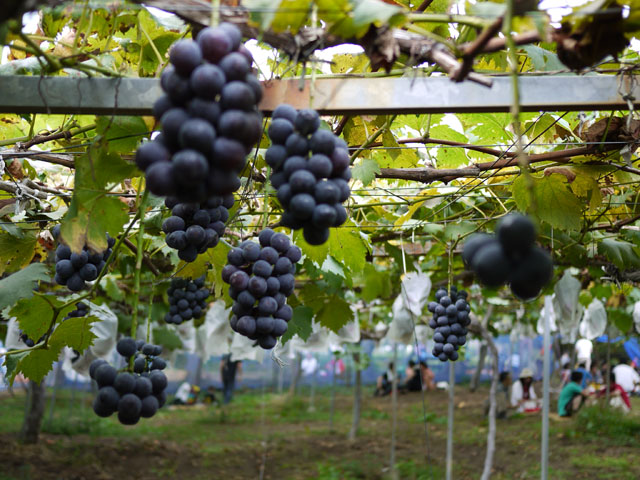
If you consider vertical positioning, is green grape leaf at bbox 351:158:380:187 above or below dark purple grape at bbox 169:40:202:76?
above

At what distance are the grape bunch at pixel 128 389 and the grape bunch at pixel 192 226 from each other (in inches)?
12.3

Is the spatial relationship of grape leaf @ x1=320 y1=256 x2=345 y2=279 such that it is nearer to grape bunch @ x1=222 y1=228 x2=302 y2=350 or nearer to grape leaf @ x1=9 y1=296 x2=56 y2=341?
grape bunch @ x1=222 y1=228 x2=302 y2=350

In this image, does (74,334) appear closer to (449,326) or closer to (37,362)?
(37,362)

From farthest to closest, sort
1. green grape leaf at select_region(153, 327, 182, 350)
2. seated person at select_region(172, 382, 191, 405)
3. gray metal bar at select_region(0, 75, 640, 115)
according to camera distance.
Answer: seated person at select_region(172, 382, 191, 405) → green grape leaf at select_region(153, 327, 182, 350) → gray metal bar at select_region(0, 75, 640, 115)

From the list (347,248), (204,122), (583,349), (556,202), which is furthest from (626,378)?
(204,122)

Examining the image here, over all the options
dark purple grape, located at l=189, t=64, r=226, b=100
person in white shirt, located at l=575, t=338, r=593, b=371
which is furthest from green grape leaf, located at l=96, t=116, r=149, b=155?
person in white shirt, located at l=575, t=338, r=593, b=371

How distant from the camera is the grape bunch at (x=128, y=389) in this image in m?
1.61

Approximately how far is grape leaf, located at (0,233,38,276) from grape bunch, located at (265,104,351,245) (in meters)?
2.00

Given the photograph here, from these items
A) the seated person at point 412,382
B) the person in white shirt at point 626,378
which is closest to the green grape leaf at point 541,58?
the person in white shirt at point 626,378

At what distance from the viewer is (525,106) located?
4.25 ft

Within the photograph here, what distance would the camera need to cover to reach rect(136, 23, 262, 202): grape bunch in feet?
3.10

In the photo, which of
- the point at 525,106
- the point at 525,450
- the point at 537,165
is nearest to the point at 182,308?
the point at 537,165

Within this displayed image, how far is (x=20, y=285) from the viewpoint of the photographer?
2105 millimetres

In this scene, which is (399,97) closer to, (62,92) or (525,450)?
(62,92)
